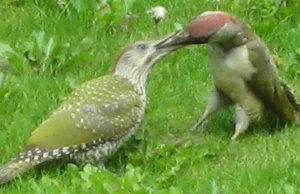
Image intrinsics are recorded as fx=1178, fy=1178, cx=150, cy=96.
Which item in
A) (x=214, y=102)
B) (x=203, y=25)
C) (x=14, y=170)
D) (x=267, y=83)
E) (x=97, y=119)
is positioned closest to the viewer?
(x=14, y=170)

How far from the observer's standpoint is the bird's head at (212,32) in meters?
7.85

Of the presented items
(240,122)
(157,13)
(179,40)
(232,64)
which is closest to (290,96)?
(240,122)

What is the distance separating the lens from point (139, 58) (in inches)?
318

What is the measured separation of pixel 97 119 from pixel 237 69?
42.3 inches

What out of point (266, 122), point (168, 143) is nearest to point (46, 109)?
point (168, 143)

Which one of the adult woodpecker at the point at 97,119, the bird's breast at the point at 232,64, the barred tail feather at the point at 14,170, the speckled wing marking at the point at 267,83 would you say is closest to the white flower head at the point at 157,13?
the adult woodpecker at the point at 97,119

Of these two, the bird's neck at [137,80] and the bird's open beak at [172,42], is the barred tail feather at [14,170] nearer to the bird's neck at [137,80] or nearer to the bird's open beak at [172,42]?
the bird's neck at [137,80]

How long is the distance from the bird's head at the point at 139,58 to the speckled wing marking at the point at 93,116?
0.31ft

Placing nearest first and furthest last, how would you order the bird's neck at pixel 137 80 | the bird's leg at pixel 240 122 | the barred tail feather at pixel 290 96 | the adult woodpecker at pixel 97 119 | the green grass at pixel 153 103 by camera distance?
1. the green grass at pixel 153 103
2. the adult woodpecker at pixel 97 119
3. the bird's neck at pixel 137 80
4. the bird's leg at pixel 240 122
5. the barred tail feather at pixel 290 96

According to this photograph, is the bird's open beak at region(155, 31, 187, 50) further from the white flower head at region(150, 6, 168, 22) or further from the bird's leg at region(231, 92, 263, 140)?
the white flower head at region(150, 6, 168, 22)

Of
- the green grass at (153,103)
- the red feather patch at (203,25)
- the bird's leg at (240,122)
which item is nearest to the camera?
the green grass at (153,103)

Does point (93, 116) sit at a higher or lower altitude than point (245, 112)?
higher

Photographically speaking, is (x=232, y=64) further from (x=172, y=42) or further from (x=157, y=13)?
(x=157, y=13)

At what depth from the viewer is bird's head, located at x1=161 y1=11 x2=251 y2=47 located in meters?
7.85
